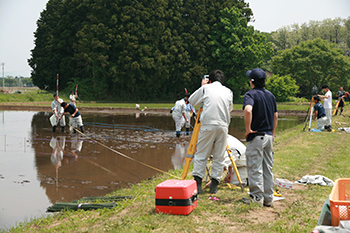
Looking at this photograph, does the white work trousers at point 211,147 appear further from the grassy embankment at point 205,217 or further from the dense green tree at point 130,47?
the dense green tree at point 130,47

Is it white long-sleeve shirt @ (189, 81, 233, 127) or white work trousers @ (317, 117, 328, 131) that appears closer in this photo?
white long-sleeve shirt @ (189, 81, 233, 127)

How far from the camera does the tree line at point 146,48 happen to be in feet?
136

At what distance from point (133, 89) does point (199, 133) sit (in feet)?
128

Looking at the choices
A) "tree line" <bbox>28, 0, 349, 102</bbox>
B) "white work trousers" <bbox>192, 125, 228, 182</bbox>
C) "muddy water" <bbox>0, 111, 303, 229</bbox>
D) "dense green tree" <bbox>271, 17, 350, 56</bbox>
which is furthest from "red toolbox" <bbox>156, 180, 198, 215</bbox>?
"dense green tree" <bbox>271, 17, 350, 56</bbox>

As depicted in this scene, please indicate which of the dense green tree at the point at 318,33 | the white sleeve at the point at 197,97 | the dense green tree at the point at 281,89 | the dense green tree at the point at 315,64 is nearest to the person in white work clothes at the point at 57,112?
the white sleeve at the point at 197,97

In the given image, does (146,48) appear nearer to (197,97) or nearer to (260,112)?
(197,97)

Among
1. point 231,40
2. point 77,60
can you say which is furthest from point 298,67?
point 77,60

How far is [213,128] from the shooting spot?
5.41 m

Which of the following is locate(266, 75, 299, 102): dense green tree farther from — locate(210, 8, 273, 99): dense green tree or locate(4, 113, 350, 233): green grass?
locate(4, 113, 350, 233): green grass

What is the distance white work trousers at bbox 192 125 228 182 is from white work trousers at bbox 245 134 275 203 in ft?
1.81

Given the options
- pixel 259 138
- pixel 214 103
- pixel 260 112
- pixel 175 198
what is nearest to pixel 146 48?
pixel 214 103

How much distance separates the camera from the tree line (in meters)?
41.6

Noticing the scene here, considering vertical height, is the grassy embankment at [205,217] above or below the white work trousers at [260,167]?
below

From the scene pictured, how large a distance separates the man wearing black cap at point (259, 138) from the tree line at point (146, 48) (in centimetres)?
3609
